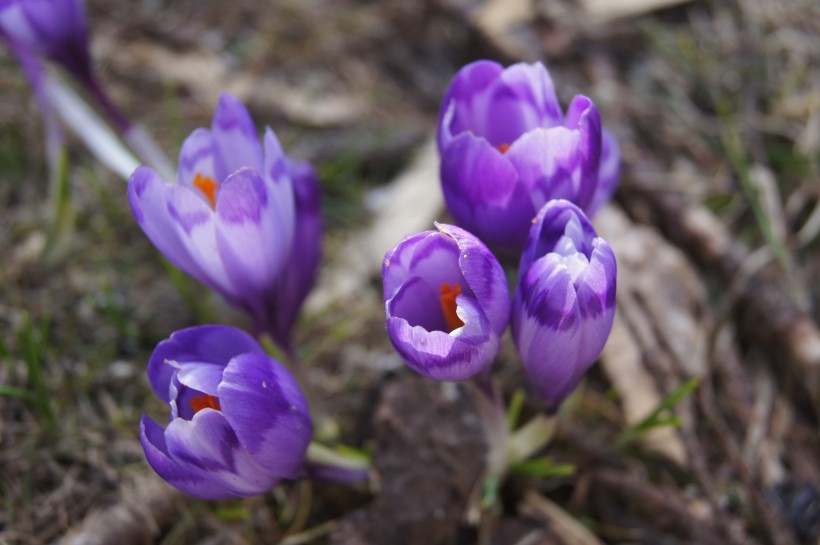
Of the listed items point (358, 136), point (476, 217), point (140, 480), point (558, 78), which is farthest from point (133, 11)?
point (476, 217)

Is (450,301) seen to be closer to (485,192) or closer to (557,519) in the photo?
(485,192)

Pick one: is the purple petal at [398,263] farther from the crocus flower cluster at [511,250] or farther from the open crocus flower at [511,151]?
the open crocus flower at [511,151]

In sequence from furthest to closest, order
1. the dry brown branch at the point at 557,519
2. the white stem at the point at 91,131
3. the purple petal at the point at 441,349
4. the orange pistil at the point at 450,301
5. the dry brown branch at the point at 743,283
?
the white stem at the point at 91,131, the dry brown branch at the point at 743,283, the dry brown branch at the point at 557,519, the orange pistil at the point at 450,301, the purple petal at the point at 441,349

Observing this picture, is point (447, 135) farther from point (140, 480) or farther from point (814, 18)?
point (814, 18)

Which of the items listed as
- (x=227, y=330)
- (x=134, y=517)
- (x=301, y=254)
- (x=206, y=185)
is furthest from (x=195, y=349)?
(x=134, y=517)

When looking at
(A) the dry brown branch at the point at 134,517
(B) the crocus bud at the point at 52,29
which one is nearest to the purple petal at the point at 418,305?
(A) the dry brown branch at the point at 134,517

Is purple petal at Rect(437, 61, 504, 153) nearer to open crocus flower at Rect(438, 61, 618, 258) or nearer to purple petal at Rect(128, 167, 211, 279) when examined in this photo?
open crocus flower at Rect(438, 61, 618, 258)

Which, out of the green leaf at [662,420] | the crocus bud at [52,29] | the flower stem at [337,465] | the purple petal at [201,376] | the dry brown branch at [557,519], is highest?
the crocus bud at [52,29]
